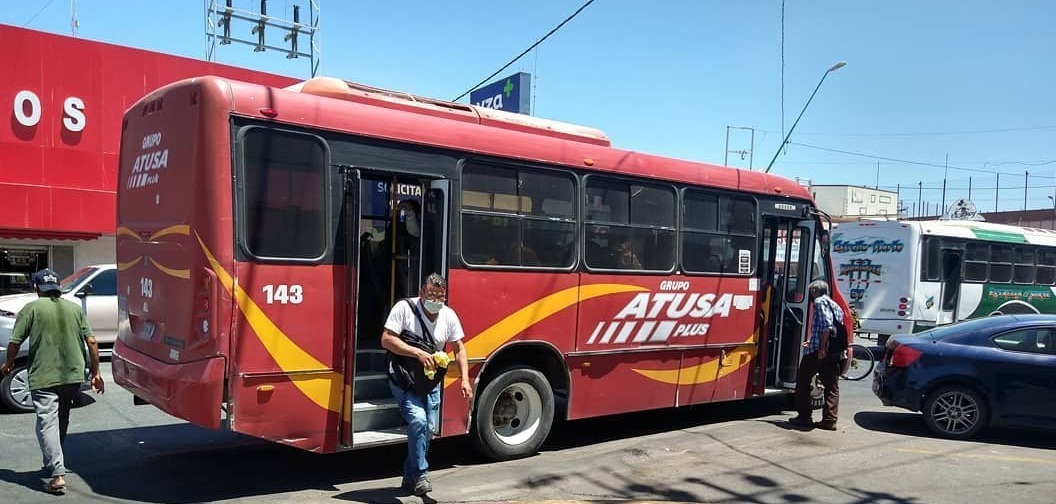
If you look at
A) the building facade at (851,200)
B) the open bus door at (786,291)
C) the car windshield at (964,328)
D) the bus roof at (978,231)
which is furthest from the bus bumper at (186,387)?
the building facade at (851,200)

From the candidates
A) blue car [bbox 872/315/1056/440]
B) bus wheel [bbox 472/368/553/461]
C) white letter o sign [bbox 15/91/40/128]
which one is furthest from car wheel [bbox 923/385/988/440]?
white letter o sign [bbox 15/91/40/128]

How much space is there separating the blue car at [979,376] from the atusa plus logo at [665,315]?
2100 mm

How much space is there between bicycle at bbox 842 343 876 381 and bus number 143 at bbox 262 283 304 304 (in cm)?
1000

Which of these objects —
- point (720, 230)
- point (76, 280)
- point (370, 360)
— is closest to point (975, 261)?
point (720, 230)

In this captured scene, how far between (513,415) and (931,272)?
14.0 meters

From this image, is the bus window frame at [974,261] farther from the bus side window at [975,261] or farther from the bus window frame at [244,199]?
the bus window frame at [244,199]

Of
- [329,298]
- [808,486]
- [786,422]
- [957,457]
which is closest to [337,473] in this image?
[329,298]

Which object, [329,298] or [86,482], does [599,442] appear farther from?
[86,482]

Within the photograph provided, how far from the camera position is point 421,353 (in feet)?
18.1

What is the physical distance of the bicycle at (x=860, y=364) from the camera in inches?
526

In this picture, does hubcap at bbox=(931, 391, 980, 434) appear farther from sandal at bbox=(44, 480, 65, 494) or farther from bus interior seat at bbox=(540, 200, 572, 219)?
sandal at bbox=(44, 480, 65, 494)

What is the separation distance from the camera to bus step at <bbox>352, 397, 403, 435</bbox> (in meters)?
6.05

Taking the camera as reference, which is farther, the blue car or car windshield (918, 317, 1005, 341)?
car windshield (918, 317, 1005, 341)

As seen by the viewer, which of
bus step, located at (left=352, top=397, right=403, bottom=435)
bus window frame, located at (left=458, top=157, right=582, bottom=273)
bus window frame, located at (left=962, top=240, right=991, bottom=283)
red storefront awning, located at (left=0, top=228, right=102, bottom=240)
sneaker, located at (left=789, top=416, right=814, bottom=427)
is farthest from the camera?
bus window frame, located at (left=962, top=240, right=991, bottom=283)
